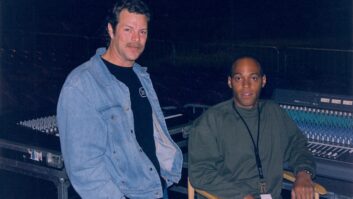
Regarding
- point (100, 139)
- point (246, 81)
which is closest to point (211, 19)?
point (246, 81)

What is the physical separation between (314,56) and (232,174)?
419 centimetres

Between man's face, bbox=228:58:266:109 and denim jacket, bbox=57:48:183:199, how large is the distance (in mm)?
661

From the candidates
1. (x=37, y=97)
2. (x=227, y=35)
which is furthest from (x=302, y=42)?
(x=37, y=97)

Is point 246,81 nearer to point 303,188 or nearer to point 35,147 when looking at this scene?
point 303,188

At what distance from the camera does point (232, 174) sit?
3158 millimetres

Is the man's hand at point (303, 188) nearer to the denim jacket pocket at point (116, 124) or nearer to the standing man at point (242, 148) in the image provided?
the standing man at point (242, 148)

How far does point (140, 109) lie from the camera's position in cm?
262

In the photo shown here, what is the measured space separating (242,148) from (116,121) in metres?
0.99

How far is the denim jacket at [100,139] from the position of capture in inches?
90.7

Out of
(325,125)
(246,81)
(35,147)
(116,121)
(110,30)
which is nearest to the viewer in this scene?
(116,121)

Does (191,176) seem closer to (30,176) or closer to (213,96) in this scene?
(30,176)

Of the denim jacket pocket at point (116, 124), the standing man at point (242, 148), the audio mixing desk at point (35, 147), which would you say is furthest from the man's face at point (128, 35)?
the audio mixing desk at point (35, 147)

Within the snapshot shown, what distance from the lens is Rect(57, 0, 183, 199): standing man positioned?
2312 millimetres

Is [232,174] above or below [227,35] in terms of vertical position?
below
